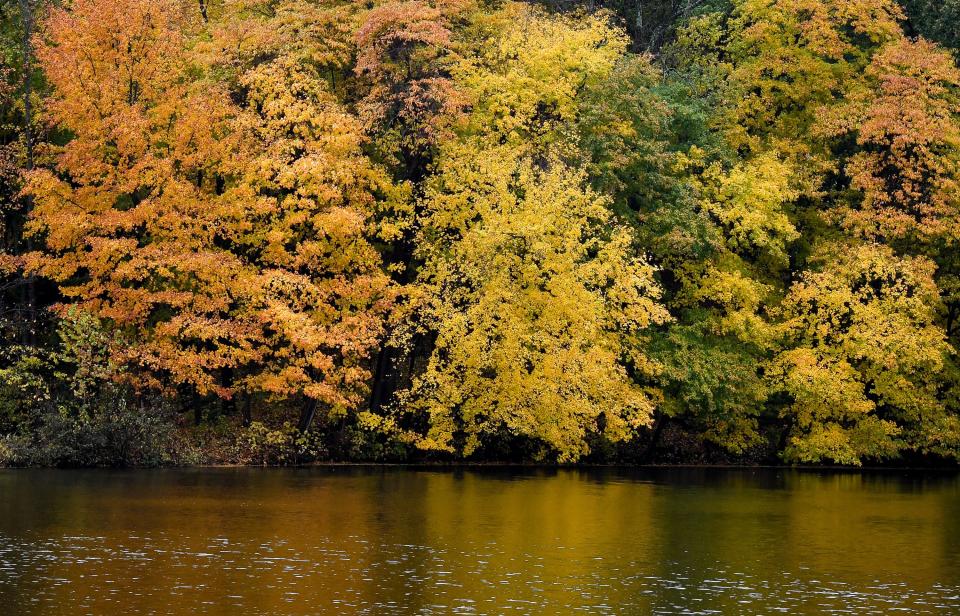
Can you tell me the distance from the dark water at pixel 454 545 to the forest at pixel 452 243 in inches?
179

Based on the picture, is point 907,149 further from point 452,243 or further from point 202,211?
point 202,211

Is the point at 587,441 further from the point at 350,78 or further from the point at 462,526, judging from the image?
the point at 462,526

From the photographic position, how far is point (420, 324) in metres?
56.7

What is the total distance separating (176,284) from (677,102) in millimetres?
24486

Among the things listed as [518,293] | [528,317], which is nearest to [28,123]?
[518,293]

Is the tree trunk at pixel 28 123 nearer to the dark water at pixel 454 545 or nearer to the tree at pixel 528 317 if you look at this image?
the dark water at pixel 454 545

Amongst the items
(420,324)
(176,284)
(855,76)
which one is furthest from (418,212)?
(855,76)

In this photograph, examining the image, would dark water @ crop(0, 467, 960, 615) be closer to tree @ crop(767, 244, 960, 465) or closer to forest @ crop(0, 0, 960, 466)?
forest @ crop(0, 0, 960, 466)

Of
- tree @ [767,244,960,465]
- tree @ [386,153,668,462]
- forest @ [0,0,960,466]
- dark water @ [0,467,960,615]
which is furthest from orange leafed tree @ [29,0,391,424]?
tree @ [767,244,960,465]

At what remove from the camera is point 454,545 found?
1320 inches

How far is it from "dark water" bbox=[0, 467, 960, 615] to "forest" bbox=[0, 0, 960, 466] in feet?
14.9

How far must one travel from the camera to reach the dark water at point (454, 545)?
86.9ft

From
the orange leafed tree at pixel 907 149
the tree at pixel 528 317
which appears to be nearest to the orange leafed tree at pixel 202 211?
the tree at pixel 528 317

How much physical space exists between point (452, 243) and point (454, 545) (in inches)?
966
